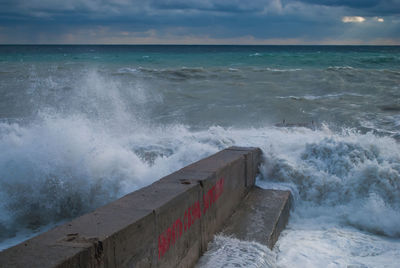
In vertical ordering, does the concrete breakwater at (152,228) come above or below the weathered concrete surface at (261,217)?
above

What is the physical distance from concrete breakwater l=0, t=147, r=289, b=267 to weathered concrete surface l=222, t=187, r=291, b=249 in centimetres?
7

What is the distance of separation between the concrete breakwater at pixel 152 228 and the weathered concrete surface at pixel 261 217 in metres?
0.07

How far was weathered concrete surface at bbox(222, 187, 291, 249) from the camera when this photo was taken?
12.4 feet

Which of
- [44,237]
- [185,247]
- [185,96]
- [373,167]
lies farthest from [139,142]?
[185,96]

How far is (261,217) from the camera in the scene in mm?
4184

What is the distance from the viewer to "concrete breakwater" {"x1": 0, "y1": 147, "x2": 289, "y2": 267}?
203 cm

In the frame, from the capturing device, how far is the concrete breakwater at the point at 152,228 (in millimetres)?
2033

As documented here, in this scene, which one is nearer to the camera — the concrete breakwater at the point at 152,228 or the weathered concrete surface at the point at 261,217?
the concrete breakwater at the point at 152,228

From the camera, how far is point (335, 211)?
5.05 m

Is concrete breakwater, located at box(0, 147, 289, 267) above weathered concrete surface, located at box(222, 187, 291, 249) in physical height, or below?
above

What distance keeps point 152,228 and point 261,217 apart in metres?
1.88

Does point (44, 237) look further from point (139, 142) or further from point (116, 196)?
point (139, 142)

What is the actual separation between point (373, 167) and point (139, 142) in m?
4.12

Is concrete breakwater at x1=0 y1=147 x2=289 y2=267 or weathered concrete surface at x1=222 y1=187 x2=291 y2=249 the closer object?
concrete breakwater at x1=0 y1=147 x2=289 y2=267
